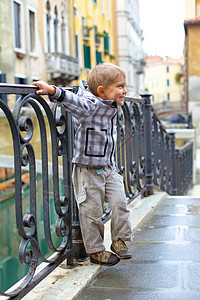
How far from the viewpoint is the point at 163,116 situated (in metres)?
41.9

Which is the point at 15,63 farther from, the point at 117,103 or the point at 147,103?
the point at 117,103

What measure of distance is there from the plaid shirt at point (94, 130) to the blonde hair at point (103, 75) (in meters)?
0.05

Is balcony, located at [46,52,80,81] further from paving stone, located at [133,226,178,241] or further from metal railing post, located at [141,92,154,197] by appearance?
paving stone, located at [133,226,178,241]

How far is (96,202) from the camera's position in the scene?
2408 millimetres

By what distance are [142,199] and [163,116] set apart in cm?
3786

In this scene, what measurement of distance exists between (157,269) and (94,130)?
0.80 meters

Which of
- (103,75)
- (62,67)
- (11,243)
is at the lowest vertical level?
(11,243)

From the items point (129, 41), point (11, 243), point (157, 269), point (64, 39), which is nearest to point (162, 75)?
point (129, 41)

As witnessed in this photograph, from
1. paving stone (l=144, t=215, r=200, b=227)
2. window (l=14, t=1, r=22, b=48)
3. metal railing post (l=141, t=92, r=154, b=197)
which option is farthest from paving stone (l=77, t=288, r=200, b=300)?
window (l=14, t=1, r=22, b=48)

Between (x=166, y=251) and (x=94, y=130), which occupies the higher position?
(x=94, y=130)

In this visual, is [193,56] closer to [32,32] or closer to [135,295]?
[32,32]

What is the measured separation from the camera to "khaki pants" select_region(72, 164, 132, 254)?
7.88 ft

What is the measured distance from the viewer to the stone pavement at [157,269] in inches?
86.2

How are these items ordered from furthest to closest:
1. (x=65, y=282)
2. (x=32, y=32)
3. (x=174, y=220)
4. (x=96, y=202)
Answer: (x=32, y=32)
(x=174, y=220)
(x=96, y=202)
(x=65, y=282)
